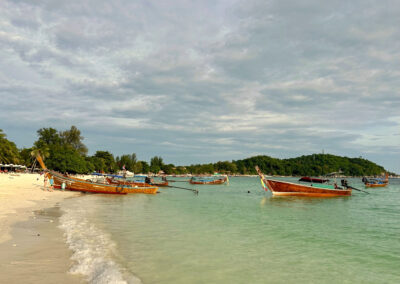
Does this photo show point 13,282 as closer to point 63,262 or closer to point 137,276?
point 63,262

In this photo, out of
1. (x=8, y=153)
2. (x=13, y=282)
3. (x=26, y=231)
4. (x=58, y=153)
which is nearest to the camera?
(x=13, y=282)

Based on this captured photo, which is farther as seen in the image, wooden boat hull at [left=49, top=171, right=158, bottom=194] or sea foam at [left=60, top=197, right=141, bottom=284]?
wooden boat hull at [left=49, top=171, right=158, bottom=194]

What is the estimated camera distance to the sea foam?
23.5 feet

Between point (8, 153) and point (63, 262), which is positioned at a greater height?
point (8, 153)

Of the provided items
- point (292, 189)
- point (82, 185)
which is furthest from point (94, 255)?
point (292, 189)

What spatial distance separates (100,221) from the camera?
16.0m

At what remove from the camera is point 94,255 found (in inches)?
353

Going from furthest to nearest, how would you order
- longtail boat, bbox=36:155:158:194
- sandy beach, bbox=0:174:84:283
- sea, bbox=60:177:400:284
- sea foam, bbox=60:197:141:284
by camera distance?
longtail boat, bbox=36:155:158:194 < sea, bbox=60:177:400:284 < sea foam, bbox=60:197:141:284 < sandy beach, bbox=0:174:84:283

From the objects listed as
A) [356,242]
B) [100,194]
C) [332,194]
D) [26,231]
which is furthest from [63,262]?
[332,194]

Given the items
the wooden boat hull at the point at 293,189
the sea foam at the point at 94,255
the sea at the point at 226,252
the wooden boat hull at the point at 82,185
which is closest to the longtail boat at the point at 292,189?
the wooden boat hull at the point at 293,189

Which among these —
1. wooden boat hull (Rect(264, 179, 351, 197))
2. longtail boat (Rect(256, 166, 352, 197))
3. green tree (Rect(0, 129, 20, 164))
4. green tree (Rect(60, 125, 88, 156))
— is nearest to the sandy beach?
longtail boat (Rect(256, 166, 352, 197))

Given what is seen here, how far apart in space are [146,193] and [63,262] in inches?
1327

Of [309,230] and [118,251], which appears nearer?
[118,251]

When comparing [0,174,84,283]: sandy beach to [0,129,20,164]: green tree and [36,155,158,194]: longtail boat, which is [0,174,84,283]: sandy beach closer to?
[36,155,158,194]: longtail boat
